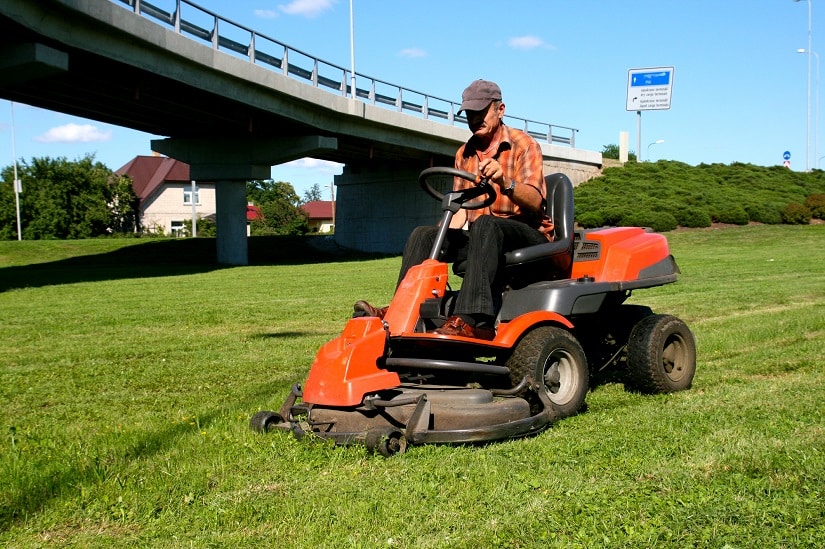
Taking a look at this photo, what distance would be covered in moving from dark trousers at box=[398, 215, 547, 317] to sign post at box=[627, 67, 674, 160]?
5022 centimetres

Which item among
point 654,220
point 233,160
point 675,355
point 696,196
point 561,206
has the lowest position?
point 675,355

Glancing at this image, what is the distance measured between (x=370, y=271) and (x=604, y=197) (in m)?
18.0

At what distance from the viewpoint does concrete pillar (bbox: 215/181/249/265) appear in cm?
3284

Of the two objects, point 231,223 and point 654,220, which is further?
point 654,220

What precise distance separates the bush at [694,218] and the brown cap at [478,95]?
32.3 meters

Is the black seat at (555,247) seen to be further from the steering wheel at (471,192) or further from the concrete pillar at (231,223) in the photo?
the concrete pillar at (231,223)

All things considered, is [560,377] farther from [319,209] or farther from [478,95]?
[319,209]

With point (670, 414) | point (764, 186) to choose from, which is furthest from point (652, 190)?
point (670, 414)

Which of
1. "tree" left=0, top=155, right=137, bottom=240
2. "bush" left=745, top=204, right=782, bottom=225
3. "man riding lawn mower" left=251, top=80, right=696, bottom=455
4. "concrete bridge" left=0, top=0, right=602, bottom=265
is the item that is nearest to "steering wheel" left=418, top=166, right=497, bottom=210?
"man riding lawn mower" left=251, top=80, right=696, bottom=455

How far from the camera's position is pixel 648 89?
5438 centimetres

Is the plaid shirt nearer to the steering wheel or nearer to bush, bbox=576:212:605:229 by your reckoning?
the steering wheel

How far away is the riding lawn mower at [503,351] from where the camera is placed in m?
4.85

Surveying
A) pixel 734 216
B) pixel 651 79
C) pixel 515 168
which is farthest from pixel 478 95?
pixel 651 79

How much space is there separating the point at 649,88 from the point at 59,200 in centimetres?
4621
